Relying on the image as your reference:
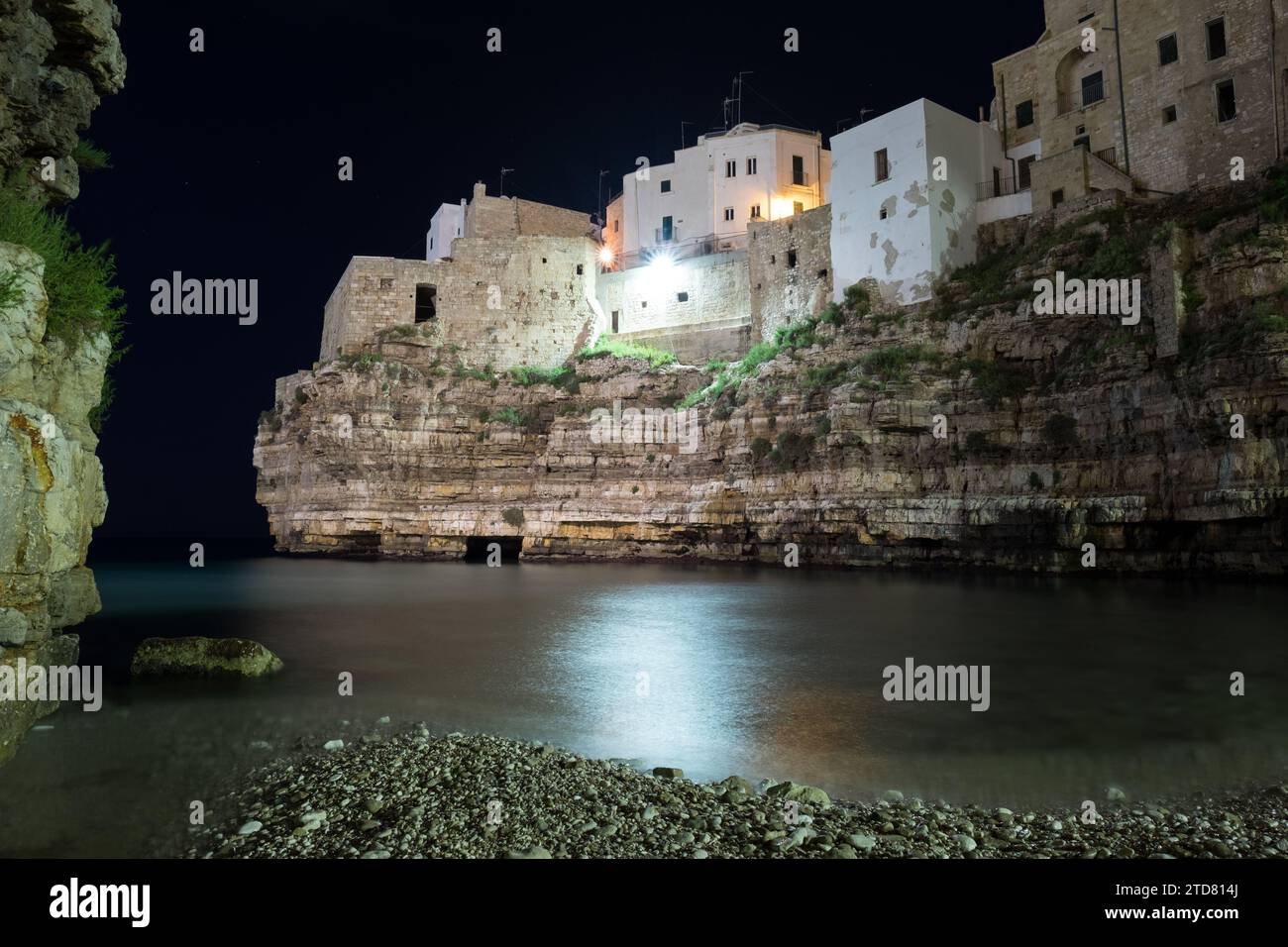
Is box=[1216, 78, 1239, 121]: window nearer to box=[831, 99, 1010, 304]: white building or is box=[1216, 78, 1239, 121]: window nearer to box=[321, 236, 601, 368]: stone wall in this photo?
box=[831, 99, 1010, 304]: white building

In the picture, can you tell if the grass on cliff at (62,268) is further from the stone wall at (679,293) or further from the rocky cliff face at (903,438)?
the stone wall at (679,293)

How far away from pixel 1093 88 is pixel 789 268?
14832mm

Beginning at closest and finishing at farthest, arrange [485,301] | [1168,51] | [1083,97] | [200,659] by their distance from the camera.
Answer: [200,659], [1168,51], [1083,97], [485,301]

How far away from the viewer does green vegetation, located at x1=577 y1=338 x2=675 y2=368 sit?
42.7 m

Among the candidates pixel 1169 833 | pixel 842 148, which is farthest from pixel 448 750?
pixel 842 148

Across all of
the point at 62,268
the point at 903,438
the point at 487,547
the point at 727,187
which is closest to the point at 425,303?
the point at 487,547

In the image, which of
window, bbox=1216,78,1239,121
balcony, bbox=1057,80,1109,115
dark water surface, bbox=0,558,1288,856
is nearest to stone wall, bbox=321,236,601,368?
balcony, bbox=1057,80,1109,115

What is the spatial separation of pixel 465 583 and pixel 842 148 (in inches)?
1057

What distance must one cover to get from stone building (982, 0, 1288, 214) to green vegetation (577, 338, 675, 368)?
59.8 ft

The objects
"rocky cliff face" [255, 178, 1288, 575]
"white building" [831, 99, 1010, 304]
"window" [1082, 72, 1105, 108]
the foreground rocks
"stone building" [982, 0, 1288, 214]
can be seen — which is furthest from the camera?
"white building" [831, 99, 1010, 304]

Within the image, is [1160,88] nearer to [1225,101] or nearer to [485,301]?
[1225,101]

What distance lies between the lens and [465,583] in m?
27.7

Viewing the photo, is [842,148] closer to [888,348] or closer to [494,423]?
[888,348]

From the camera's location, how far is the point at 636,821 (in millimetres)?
5316
